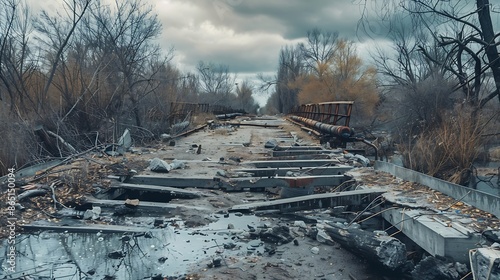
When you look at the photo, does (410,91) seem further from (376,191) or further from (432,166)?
(376,191)

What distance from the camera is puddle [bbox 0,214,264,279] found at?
3826 mm

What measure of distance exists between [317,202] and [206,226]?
61.8 inches

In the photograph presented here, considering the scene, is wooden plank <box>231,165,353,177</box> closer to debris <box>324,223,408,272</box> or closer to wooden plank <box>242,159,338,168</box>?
wooden plank <box>242,159,338,168</box>

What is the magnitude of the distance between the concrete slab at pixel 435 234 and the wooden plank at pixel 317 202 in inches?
31.4

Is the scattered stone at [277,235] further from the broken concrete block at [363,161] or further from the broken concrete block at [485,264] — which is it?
the broken concrete block at [363,161]

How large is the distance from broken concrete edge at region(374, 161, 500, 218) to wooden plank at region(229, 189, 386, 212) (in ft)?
2.50

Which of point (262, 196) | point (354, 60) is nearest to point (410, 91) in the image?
point (262, 196)

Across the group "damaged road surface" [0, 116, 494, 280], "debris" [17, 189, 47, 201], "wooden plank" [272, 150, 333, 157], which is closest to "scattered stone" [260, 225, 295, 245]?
"damaged road surface" [0, 116, 494, 280]

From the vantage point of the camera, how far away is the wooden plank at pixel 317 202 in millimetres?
5691

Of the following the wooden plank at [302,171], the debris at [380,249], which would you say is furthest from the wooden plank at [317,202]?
the wooden plank at [302,171]

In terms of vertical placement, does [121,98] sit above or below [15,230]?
above

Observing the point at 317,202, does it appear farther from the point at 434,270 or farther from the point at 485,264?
the point at 485,264

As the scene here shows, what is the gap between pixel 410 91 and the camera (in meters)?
18.8

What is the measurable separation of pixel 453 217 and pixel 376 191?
4.47 feet
